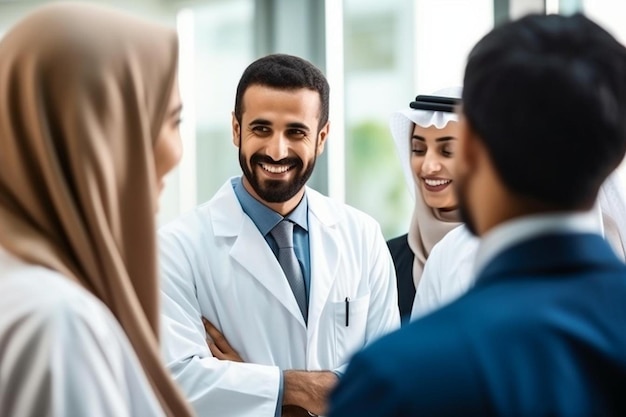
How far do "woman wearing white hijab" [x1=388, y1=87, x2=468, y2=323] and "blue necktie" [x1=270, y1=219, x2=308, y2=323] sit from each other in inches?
16.1

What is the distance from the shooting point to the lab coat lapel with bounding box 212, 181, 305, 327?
261cm

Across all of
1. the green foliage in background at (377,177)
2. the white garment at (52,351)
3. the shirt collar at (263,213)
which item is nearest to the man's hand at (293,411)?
the shirt collar at (263,213)

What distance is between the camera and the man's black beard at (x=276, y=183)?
2.71 meters

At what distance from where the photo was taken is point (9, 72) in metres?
1.24

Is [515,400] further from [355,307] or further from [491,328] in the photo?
[355,307]

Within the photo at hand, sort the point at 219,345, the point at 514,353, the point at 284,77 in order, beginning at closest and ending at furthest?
the point at 514,353 → the point at 219,345 → the point at 284,77

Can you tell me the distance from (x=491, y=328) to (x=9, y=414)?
1.97 ft

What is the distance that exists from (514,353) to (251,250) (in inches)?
70.2

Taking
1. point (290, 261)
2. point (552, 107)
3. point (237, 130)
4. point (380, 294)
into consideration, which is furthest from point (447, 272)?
point (552, 107)

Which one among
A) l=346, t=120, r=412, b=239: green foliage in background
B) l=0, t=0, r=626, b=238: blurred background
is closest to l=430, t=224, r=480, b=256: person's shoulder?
l=0, t=0, r=626, b=238: blurred background

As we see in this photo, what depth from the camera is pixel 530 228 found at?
99 cm

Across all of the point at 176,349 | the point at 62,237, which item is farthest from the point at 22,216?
the point at 176,349

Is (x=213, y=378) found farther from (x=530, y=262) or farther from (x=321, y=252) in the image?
(x=530, y=262)

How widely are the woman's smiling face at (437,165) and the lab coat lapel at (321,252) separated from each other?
1.11 feet
